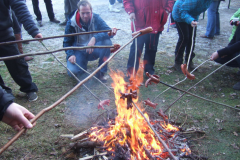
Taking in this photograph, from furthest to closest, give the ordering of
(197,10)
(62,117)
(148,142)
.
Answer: (197,10), (62,117), (148,142)

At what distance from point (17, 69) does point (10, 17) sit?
0.93 metres

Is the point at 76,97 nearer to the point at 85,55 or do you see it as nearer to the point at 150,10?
the point at 85,55

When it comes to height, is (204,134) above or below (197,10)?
below

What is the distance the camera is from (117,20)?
883 centimetres

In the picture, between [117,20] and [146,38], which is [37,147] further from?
[117,20]

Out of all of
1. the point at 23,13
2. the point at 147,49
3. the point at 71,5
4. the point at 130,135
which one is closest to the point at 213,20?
the point at 147,49

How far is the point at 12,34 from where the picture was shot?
317cm

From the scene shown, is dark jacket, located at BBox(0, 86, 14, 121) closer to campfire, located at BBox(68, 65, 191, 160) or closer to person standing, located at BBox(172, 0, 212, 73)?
campfire, located at BBox(68, 65, 191, 160)

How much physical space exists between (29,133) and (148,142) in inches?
74.9

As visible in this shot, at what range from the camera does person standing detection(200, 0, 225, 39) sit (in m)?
6.46

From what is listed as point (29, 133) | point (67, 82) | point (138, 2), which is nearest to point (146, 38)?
point (138, 2)

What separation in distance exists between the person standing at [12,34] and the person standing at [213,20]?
19.9 ft

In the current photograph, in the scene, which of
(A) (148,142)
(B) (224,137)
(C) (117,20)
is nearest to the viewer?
(A) (148,142)

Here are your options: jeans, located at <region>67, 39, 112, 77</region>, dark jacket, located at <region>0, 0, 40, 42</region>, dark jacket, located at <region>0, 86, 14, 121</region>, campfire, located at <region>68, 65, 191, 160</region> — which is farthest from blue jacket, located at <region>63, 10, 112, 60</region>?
dark jacket, located at <region>0, 86, 14, 121</region>
